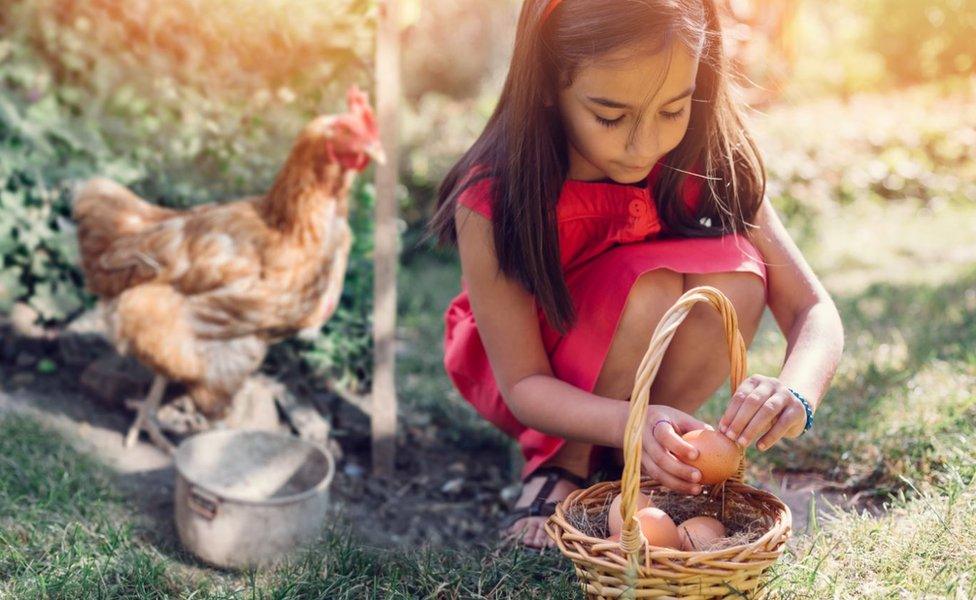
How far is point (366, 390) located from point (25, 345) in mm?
1271

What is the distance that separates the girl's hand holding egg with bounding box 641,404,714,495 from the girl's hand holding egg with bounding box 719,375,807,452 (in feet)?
0.18

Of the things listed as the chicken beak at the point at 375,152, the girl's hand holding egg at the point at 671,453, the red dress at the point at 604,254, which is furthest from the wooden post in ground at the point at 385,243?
the girl's hand holding egg at the point at 671,453

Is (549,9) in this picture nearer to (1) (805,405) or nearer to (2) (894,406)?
(1) (805,405)

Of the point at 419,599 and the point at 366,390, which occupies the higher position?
the point at 419,599

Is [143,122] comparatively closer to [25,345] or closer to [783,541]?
[25,345]

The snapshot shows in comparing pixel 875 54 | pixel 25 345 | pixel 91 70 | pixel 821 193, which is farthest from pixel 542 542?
pixel 875 54

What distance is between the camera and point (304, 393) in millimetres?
3244

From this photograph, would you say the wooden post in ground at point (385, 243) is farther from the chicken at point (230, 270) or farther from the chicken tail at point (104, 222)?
the chicken tail at point (104, 222)

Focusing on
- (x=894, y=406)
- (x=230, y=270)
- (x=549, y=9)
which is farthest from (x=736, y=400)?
(x=230, y=270)

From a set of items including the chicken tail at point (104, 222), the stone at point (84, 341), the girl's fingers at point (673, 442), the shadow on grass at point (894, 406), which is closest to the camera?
the girl's fingers at point (673, 442)

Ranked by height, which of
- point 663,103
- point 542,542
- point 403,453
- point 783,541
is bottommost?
point 403,453

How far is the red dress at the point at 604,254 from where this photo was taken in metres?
1.97

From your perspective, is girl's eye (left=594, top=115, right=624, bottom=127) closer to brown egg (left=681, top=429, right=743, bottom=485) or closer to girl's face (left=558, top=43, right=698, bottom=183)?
girl's face (left=558, top=43, right=698, bottom=183)

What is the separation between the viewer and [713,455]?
1.51 meters
